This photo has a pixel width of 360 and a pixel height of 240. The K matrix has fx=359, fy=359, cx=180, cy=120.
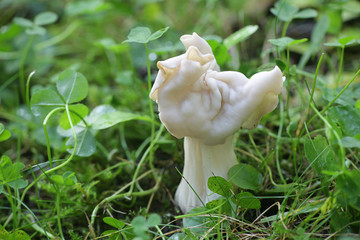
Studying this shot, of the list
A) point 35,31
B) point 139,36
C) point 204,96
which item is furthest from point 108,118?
point 35,31

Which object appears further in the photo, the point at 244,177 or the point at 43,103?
the point at 43,103

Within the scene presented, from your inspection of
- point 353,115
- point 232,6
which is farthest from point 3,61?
point 353,115

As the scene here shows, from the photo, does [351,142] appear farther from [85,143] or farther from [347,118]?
[85,143]

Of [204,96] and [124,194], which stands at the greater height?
[204,96]

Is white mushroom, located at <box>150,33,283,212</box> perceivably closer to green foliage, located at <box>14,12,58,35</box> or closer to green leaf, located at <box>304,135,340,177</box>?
green leaf, located at <box>304,135,340,177</box>

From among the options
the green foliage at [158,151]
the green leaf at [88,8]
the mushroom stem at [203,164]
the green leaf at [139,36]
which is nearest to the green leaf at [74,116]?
the green foliage at [158,151]

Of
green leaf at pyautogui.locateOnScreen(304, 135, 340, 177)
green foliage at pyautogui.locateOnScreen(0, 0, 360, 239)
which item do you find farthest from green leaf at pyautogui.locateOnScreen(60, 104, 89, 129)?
green leaf at pyautogui.locateOnScreen(304, 135, 340, 177)

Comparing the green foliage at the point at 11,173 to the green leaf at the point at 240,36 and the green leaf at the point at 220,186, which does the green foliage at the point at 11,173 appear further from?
the green leaf at the point at 240,36
